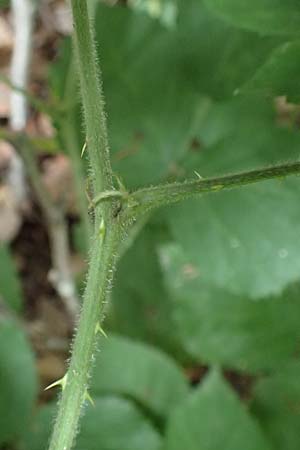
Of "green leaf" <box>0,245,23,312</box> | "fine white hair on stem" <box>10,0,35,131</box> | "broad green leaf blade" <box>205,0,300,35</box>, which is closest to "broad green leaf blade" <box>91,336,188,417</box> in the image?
"green leaf" <box>0,245,23,312</box>

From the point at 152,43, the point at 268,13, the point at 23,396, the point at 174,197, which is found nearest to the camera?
the point at 174,197

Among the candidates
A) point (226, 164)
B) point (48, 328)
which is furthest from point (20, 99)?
point (226, 164)

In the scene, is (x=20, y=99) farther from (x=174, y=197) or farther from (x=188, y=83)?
(x=174, y=197)

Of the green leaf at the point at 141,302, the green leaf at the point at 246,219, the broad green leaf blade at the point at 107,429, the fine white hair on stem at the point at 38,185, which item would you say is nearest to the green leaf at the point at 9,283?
the fine white hair on stem at the point at 38,185

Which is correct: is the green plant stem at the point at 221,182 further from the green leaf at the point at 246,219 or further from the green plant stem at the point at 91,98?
the green leaf at the point at 246,219

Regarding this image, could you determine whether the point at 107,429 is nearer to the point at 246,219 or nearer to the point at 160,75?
the point at 246,219
